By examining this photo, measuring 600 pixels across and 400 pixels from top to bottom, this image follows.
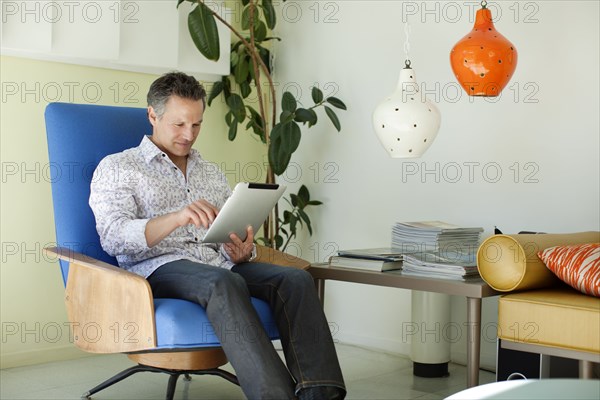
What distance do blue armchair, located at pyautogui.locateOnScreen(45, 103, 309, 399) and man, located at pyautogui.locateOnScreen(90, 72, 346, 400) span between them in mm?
79

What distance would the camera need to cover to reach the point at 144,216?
2697 mm

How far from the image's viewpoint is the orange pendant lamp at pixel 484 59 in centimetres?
263

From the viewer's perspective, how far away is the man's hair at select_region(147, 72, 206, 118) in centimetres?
275

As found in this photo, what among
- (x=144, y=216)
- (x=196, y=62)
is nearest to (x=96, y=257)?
(x=144, y=216)

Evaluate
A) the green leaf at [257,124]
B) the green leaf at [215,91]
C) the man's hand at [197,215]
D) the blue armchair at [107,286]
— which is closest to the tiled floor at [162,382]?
the blue armchair at [107,286]

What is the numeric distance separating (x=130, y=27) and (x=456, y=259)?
184 centimetres

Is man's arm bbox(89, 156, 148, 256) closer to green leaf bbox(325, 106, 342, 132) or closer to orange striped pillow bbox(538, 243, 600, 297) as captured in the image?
orange striped pillow bbox(538, 243, 600, 297)

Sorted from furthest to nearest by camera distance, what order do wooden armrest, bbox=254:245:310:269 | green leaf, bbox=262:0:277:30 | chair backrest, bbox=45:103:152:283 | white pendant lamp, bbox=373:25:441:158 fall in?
green leaf, bbox=262:0:277:30
wooden armrest, bbox=254:245:310:269
chair backrest, bbox=45:103:152:283
white pendant lamp, bbox=373:25:441:158

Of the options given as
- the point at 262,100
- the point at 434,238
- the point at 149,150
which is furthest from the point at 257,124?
the point at 434,238

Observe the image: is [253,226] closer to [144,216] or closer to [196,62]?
[144,216]

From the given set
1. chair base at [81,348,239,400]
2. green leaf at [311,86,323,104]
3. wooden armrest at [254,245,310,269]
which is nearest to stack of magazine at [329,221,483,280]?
wooden armrest at [254,245,310,269]

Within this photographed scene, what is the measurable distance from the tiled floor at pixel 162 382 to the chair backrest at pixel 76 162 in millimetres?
618

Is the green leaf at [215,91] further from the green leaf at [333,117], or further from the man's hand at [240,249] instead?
the man's hand at [240,249]

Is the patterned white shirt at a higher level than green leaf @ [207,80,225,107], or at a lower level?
lower
